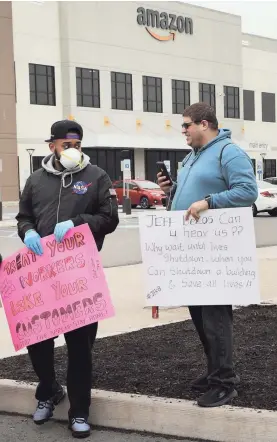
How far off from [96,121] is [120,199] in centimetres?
1232

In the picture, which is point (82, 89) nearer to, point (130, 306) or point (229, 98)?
point (229, 98)

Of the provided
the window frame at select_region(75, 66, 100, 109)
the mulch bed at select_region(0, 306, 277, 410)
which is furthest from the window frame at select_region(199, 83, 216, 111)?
the mulch bed at select_region(0, 306, 277, 410)

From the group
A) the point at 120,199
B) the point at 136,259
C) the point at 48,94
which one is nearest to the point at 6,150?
the point at 48,94

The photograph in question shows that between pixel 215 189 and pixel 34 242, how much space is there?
1201mm

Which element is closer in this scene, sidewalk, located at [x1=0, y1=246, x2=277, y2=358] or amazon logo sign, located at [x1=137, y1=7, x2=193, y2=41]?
sidewalk, located at [x1=0, y1=246, x2=277, y2=358]

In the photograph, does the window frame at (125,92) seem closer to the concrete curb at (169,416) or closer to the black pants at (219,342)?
the concrete curb at (169,416)

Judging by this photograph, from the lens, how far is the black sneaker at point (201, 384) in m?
4.38

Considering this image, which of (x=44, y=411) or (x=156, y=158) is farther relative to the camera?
(x=156, y=158)

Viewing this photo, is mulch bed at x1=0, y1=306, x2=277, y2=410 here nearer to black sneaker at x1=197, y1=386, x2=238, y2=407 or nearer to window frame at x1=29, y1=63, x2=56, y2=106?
black sneaker at x1=197, y1=386, x2=238, y2=407

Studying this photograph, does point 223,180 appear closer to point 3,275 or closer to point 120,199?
point 3,275

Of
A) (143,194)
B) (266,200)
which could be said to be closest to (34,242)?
(266,200)

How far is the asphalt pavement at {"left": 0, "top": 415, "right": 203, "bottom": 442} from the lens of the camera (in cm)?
407

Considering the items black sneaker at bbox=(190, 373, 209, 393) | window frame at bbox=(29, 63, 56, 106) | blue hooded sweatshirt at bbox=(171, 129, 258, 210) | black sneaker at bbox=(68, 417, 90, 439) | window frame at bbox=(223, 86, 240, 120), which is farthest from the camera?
window frame at bbox=(223, 86, 240, 120)

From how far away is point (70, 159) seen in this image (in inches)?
157
